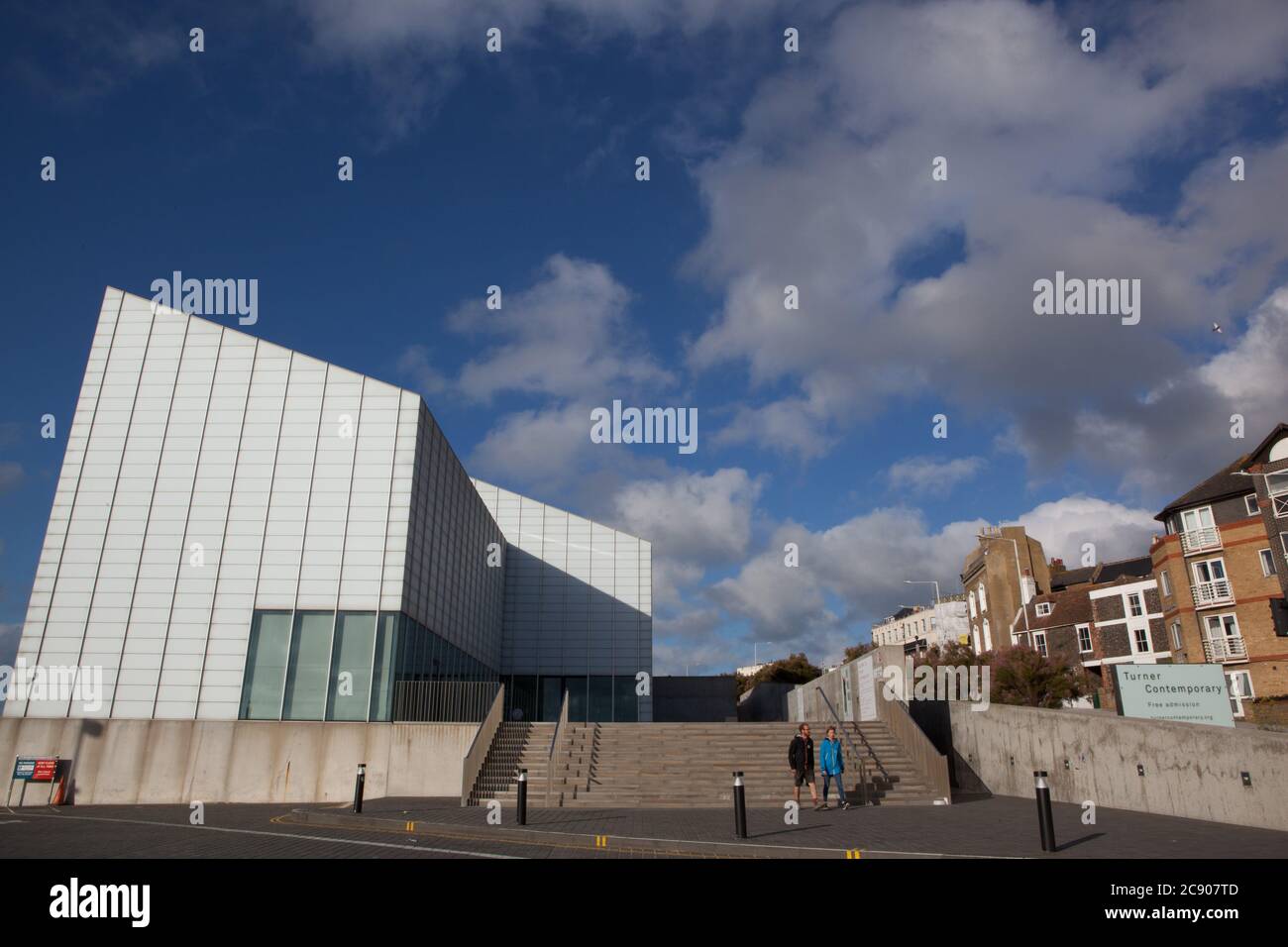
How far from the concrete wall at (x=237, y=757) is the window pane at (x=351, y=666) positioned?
680 mm

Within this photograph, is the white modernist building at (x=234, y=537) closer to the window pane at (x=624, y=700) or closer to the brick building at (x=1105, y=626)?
the window pane at (x=624, y=700)

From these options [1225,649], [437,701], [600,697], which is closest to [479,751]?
[437,701]

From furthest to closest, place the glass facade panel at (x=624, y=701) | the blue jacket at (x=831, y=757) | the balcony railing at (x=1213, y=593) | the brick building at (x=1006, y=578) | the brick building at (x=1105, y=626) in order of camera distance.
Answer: the brick building at (x=1006, y=578) → the brick building at (x=1105, y=626) → the glass facade panel at (x=624, y=701) → the balcony railing at (x=1213, y=593) → the blue jacket at (x=831, y=757)

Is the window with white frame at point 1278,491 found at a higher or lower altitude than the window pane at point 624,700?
higher

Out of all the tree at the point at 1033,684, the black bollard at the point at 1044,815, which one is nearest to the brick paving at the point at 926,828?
the black bollard at the point at 1044,815

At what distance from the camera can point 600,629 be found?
41.9 m

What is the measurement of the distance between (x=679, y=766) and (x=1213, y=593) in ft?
113

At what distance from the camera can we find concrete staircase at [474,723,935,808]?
728 inches

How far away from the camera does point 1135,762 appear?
53.5 ft

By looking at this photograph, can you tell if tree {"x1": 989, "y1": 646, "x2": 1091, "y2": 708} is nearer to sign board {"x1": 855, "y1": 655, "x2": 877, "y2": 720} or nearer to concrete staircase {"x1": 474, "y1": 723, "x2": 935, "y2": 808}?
sign board {"x1": 855, "y1": 655, "x2": 877, "y2": 720}

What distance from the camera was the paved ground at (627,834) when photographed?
36.7ft
